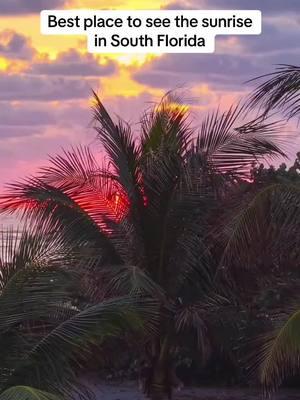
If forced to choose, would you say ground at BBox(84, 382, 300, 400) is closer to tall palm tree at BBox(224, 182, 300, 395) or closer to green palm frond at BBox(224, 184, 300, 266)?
tall palm tree at BBox(224, 182, 300, 395)

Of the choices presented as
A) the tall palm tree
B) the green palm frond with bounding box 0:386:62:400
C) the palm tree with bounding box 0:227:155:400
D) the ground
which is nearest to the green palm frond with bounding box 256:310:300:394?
the tall palm tree

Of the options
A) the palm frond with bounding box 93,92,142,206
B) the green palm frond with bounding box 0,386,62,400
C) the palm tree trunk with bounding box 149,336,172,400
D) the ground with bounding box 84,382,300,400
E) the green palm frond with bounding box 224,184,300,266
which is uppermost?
the palm frond with bounding box 93,92,142,206

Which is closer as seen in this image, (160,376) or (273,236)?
(273,236)

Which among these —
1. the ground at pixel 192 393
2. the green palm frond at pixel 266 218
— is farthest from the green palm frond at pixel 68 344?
the ground at pixel 192 393

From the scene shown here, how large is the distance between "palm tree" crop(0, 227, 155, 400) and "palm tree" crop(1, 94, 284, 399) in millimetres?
2783

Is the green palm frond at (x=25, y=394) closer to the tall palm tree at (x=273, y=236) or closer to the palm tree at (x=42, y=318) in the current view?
the palm tree at (x=42, y=318)

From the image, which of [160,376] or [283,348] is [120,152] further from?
[283,348]

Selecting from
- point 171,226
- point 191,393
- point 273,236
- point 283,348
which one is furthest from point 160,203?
point 191,393

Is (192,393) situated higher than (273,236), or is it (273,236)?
(273,236)

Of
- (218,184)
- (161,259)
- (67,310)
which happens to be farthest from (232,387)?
(67,310)

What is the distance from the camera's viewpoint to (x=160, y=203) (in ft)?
34.2

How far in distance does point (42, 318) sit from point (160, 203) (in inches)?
143

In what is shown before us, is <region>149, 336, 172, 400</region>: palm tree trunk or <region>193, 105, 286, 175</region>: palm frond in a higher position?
<region>193, 105, 286, 175</region>: palm frond

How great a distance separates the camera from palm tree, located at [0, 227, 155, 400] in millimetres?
6816
